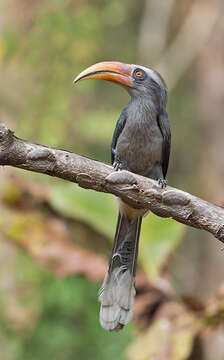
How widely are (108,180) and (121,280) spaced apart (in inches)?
47.7

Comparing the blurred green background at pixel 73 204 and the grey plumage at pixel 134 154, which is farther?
the blurred green background at pixel 73 204

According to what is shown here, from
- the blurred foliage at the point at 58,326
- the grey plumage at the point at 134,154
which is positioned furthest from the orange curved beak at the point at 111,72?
the blurred foliage at the point at 58,326

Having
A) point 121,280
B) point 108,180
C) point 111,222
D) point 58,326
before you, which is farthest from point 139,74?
point 58,326

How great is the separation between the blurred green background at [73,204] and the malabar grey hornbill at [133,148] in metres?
1.04

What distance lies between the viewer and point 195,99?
31.2 feet

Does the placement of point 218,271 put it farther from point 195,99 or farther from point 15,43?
point 15,43

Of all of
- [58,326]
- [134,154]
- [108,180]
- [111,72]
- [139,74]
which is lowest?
[58,326]

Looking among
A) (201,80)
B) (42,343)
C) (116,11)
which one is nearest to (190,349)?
(42,343)

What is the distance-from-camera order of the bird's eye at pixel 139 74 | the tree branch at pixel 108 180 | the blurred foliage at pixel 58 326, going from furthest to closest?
the blurred foliage at pixel 58 326, the bird's eye at pixel 139 74, the tree branch at pixel 108 180

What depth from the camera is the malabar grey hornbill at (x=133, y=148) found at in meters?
4.16

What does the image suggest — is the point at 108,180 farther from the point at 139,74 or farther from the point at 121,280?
the point at 139,74

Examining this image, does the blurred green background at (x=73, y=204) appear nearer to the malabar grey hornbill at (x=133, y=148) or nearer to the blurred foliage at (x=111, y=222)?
the blurred foliage at (x=111, y=222)

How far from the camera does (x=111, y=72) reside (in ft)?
13.7

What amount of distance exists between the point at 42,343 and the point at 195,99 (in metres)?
4.95
